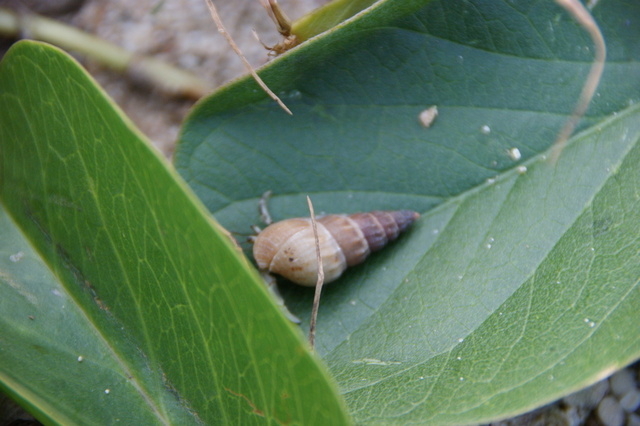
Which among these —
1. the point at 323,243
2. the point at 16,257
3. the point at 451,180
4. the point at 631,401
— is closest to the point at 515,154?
the point at 451,180

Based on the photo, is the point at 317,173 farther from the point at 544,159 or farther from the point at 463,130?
the point at 544,159

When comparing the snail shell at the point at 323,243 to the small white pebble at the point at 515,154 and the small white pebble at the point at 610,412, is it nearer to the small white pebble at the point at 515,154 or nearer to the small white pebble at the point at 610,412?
the small white pebble at the point at 515,154

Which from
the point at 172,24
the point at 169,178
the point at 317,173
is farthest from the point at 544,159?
the point at 172,24

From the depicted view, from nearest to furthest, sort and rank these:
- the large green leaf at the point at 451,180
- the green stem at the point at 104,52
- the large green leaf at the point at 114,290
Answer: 1. the large green leaf at the point at 114,290
2. the large green leaf at the point at 451,180
3. the green stem at the point at 104,52

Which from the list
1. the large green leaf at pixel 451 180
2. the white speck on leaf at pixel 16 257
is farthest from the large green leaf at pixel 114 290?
the large green leaf at pixel 451 180

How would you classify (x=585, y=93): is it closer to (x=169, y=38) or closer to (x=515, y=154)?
(x=515, y=154)

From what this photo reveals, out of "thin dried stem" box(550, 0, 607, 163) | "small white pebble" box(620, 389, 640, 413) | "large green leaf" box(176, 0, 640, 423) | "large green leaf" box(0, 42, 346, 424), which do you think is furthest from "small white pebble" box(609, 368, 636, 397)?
"large green leaf" box(0, 42, 346, 424)
